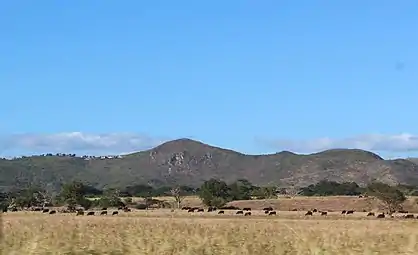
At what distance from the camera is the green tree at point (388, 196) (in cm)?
10294

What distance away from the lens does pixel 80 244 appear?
9.26 metres

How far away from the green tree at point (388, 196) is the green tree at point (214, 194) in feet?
75.2

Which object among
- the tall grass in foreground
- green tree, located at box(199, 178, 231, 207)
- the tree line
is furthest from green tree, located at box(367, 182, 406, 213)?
A: the tall grass in foreground

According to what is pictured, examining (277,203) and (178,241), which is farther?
(277,203)

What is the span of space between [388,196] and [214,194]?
3280 centimetres

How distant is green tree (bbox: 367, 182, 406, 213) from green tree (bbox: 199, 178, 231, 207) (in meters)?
22.9

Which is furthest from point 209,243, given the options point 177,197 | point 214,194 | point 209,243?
point 177,197

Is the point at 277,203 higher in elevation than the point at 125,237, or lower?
higher

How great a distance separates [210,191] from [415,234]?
11848 centimetres

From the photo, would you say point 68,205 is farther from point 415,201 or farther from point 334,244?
point 334,244

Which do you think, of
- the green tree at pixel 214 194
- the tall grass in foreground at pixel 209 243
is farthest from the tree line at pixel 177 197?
the tall grass in foreground at pixel 209 243

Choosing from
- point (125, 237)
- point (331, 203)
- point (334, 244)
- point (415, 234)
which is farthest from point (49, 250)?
point (331, 203)

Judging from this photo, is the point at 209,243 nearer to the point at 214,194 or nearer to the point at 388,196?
the point at 388,196

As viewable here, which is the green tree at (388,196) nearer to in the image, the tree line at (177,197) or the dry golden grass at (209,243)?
the tree line at (177,197)
